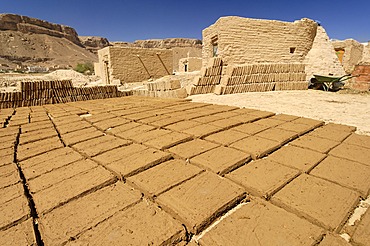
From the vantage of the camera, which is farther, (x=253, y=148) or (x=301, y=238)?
(x=253, y=148)

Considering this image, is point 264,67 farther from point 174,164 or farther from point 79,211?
point 79,211

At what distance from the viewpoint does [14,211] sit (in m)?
1.18

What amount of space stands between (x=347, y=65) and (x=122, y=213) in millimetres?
19645

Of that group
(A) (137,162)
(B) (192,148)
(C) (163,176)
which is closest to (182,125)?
(B) (192,148)

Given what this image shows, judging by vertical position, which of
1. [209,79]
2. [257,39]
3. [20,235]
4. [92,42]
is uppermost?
[92,42]

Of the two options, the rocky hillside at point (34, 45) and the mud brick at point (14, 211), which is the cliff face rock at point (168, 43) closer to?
the rocky hillside at point (34, 45)

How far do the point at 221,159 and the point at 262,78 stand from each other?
6.38 m

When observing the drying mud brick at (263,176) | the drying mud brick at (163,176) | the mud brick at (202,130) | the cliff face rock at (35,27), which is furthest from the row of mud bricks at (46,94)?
the cliff face rock at (35,27)

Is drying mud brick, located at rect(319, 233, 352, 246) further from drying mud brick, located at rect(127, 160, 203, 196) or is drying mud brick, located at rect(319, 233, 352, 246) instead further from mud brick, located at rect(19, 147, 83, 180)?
mud brick, located at rect(19, 147, 83, 180)

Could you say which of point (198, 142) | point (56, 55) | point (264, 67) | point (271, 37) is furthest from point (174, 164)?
point (56, 55)

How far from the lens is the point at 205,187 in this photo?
135 cm

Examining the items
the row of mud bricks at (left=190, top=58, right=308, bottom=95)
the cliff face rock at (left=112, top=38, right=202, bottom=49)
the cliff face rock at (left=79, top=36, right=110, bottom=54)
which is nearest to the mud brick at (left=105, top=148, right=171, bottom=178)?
the row of mud bricks at (left=190, top=58, right=308, bottom=95)

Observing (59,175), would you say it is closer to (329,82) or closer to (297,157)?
(297,157)

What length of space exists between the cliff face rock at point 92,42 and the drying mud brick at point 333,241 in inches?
2707
